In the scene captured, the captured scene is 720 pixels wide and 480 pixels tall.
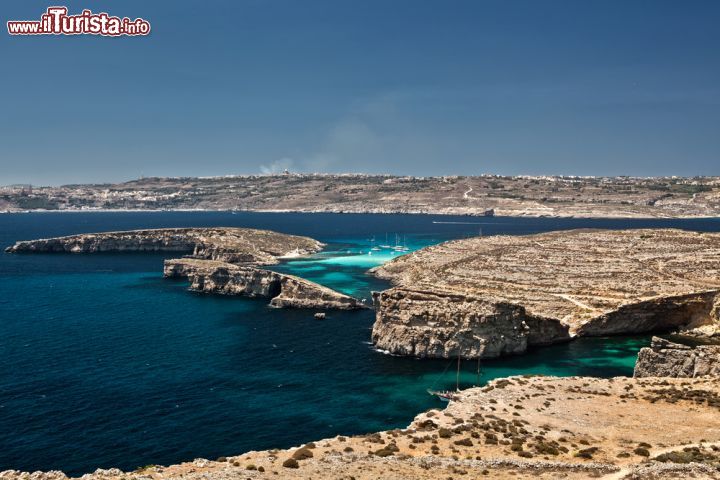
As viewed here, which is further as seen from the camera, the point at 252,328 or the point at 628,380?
the point at 252,328

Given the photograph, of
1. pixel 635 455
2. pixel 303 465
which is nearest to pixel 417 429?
pixel 303 465

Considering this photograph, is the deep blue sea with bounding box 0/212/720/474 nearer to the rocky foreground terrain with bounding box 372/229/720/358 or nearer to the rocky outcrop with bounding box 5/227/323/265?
the rocky foreground terrain with bounding box 372/229/720/358

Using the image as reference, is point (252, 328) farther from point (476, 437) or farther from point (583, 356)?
point (476, 437)

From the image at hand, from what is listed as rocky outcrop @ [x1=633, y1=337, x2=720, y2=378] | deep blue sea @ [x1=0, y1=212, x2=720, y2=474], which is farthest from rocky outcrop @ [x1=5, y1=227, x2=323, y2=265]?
rocky outcrop @ [x1=633, y1=337, x2=720, y2=378]

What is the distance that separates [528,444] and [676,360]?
26.9 metres

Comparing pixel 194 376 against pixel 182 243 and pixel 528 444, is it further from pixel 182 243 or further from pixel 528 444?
pixel 182 243

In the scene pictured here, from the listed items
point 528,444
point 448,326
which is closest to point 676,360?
point 448,326

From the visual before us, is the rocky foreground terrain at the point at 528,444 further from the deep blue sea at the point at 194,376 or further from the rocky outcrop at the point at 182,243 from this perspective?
the rocky outcrop at the point at 182,243

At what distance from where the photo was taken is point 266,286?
366 feet

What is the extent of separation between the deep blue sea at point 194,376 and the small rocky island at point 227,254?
18.7 ft

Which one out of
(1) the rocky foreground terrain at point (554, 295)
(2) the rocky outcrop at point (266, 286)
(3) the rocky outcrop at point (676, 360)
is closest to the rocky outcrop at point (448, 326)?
(1) the rocky foreground terrain at point (554, 295)

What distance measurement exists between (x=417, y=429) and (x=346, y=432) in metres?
7.34

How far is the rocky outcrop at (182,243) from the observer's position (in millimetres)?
170500

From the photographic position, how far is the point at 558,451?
37.6m
